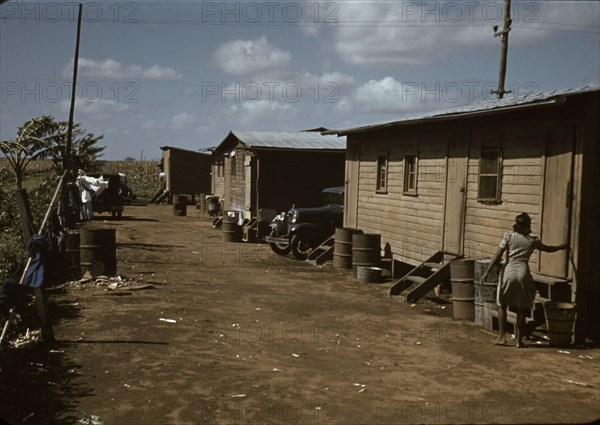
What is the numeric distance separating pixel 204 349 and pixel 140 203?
36.3 metres

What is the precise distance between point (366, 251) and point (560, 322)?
20.8 ft

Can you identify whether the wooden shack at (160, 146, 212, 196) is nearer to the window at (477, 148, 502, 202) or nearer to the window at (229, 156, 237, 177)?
the window at (229, 156, 237, 177)

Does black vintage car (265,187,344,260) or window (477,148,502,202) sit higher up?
window (477,148,502,202)

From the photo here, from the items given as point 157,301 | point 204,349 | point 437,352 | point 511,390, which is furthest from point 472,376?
point 157,301

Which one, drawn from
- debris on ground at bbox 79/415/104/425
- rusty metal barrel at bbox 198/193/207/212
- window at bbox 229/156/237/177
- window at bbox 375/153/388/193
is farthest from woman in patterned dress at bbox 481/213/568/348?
rusty metal barrel at bbox 198/193/207/212

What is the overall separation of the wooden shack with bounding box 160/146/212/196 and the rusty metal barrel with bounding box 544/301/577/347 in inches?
1370

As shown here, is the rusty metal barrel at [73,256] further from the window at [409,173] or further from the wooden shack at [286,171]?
the wooden shack at [286,171]

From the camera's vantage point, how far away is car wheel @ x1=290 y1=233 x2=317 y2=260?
17.9 metres

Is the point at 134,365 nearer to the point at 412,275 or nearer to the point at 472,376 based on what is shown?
the point at 472,376

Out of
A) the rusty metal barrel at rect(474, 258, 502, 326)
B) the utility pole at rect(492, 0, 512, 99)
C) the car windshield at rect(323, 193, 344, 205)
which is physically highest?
the utility pole at rect(492, 0, 512, 99)

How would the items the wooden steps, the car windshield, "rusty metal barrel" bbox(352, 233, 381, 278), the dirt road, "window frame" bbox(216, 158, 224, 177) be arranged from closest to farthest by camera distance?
the dirt road < the wooden steps < "rusty metal barrel" bbox(352, 233, 381, 278) < the car windshield < "window frame" bbox(216, 158, 224, 177)

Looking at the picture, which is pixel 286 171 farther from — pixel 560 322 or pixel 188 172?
pixel 188 172

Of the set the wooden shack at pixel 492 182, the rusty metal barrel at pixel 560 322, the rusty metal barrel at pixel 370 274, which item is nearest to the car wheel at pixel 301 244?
the wooden shack at pixel 492 182

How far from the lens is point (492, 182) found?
37.9 ft
